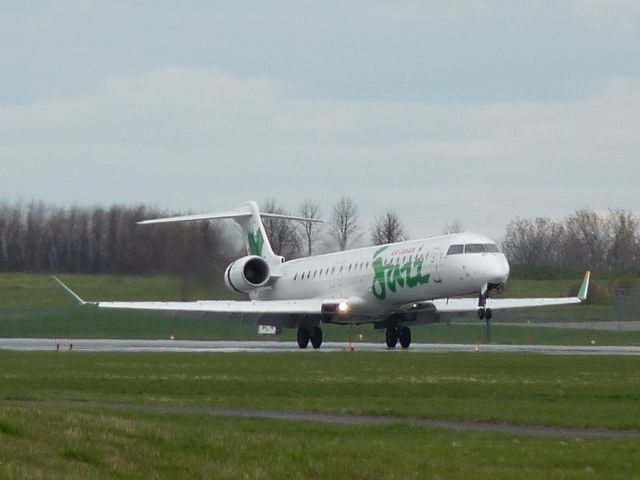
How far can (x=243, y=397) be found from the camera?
950 inches

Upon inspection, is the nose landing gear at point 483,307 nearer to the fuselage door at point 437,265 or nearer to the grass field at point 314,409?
the fuselage door at point 437,265

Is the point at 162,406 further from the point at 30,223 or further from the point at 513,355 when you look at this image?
the point at 30,223

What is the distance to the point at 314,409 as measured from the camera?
853 inches

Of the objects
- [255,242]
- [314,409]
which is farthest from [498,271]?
[314,409]

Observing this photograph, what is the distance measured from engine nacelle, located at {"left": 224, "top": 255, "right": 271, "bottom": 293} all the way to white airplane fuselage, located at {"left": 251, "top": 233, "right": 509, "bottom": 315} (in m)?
1.24

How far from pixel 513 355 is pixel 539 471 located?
25.1 metres

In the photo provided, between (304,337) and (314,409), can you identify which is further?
(304,337)

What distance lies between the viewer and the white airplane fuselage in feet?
140

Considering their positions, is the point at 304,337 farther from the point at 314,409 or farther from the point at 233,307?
the point at 314,409

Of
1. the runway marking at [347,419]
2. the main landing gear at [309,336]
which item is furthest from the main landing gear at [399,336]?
the runway marking at [347,419]

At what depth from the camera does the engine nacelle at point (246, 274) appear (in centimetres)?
4981

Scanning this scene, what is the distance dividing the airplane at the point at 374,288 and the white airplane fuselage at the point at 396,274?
0.03m

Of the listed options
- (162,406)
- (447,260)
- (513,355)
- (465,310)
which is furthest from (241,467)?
(465,310)

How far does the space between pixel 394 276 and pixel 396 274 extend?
132 mm
